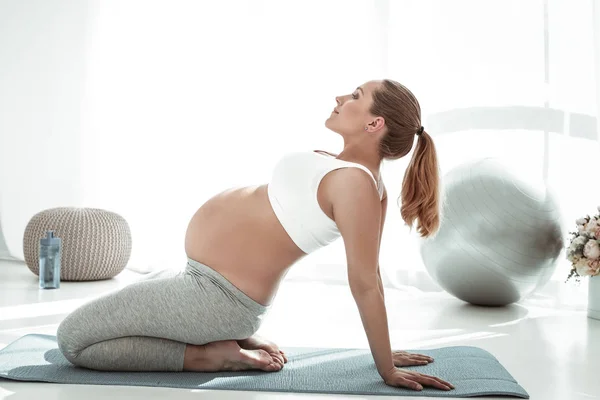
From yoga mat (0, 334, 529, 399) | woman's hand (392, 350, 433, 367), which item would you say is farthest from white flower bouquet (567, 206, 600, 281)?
woman's hand (392, 350, 433, 367)

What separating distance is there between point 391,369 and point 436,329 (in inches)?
39.8

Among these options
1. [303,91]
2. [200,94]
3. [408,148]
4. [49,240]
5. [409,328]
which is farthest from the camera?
[200,94]

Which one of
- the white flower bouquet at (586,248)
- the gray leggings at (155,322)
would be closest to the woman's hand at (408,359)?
the gray leggings at (155,322)

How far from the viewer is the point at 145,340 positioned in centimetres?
201

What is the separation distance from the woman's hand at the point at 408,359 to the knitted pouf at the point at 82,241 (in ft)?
6.95

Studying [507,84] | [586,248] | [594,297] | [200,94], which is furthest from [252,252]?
[200,94]

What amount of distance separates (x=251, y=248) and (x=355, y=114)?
454 millimetres

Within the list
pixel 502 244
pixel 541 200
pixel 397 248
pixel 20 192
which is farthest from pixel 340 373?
pixel 20 192

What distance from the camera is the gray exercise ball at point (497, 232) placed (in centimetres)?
312

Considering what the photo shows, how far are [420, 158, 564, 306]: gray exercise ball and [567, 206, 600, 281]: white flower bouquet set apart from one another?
86mm

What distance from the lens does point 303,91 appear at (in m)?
4.21

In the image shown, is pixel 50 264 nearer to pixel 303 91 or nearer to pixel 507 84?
pixel 303 91

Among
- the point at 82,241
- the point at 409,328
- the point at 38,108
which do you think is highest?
the point at 38,108

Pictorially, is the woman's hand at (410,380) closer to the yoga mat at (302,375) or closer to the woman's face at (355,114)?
the yoga mat at (302,375)
